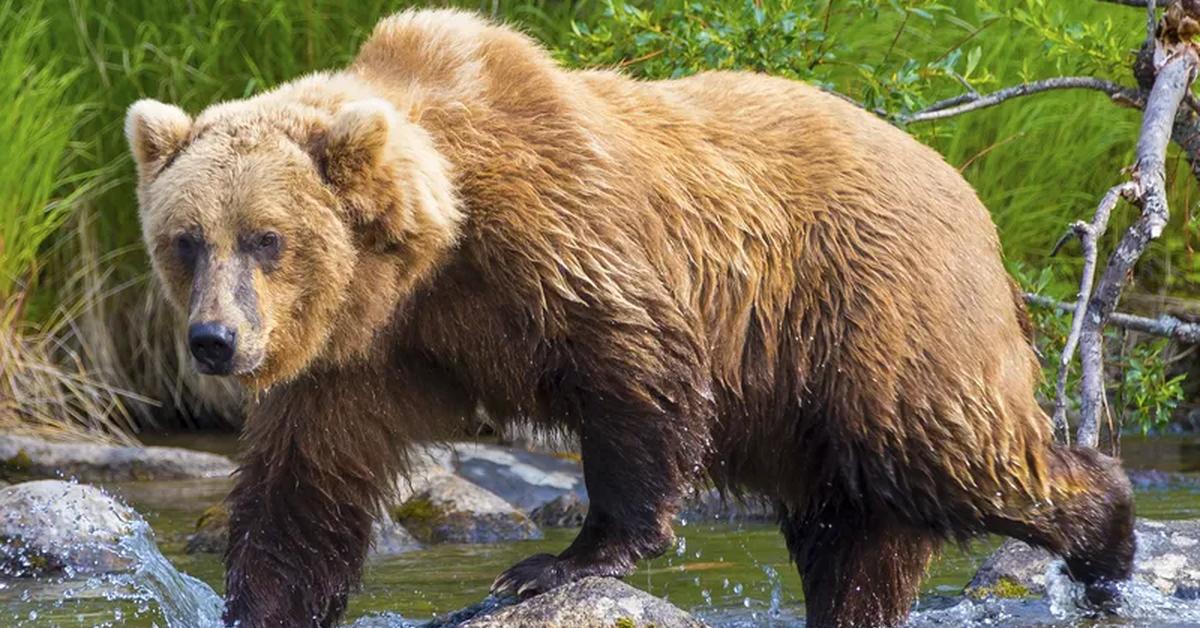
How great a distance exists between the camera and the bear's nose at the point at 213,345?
14.4 ft

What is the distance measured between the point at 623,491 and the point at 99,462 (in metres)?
4.65

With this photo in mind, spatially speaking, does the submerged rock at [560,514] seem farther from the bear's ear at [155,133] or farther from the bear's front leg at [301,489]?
the bear's ear at [155,133]

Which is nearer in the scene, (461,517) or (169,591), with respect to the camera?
(169,591)

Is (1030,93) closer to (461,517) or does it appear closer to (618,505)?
(618,505)

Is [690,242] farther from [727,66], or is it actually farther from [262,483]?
[727,66]

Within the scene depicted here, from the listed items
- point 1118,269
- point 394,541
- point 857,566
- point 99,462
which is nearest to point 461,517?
point 394,541

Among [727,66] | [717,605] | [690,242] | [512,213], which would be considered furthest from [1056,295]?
[512,213]

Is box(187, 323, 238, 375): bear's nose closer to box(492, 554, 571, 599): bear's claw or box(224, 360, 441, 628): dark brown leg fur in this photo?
box(224, 360, 441, 628): dark brown leg fur

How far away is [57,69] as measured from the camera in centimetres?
1037

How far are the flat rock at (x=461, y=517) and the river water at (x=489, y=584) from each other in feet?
0.41

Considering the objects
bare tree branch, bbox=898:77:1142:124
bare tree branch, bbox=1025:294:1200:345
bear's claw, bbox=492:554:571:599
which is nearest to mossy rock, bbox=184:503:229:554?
bear's claw, bbox=492:554:571:599

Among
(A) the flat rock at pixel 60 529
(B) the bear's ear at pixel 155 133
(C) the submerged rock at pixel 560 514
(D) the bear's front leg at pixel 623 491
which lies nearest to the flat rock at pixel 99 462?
(A) the flat rock at pixel 60 529

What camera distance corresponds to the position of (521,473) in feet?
29.2

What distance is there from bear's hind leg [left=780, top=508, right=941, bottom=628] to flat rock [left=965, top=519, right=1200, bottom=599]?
0.62 m
